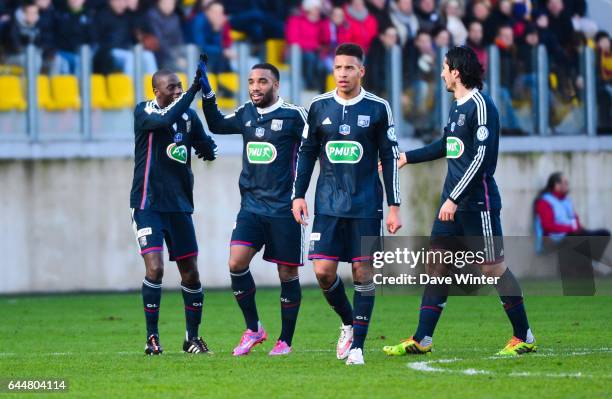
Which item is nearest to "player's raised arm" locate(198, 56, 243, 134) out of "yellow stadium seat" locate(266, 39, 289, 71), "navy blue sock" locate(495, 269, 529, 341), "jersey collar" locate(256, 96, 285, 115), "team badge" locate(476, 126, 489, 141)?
"jersey collar" locate(256, 96, 285, 115)

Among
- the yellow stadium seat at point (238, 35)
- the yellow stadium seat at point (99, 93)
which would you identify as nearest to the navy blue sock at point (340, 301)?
the yellow stadium seat at point (99, 93)

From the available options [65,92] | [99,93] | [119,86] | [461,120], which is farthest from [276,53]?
Result: [461,120]

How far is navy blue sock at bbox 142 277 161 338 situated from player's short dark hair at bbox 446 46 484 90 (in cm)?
277

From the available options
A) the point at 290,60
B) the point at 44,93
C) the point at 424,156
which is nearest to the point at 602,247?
the point at 290,60

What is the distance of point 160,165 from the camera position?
1089 cm

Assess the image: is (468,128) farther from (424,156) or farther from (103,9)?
(103,9)

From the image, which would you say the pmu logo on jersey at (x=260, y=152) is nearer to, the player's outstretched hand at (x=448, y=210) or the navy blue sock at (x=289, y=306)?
the navy blue sock at (x=289, y=306)

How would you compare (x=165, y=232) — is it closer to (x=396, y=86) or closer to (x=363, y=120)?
(x=363, y=120)

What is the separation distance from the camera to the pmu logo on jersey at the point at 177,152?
10922 mm

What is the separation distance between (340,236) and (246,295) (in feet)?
4.03

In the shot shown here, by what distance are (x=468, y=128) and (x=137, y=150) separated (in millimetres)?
2599

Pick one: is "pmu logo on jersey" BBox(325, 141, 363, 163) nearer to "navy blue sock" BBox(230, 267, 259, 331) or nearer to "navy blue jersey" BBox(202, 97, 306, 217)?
"navy blue jersey" BBox(202, 97, 306, 217)

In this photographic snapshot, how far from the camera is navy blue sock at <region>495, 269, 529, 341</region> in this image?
400 inches

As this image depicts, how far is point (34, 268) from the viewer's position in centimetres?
1842
